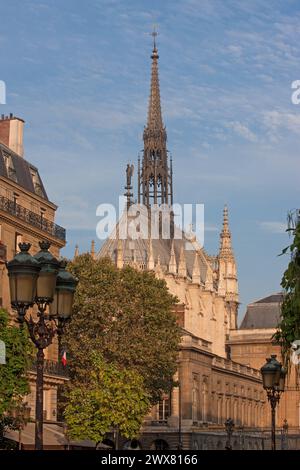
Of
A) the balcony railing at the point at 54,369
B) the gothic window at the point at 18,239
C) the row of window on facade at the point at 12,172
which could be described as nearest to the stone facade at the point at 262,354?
the balcony railing at the point at 54,369

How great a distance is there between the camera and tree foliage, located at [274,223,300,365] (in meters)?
23.4

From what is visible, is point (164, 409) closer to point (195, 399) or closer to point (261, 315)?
point (195, 399)

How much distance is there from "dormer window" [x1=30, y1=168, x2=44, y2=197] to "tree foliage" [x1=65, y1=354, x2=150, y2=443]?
1082cm

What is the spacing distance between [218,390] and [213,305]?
30.2 meters

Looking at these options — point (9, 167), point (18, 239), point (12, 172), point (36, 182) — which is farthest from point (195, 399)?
point (18, 239)

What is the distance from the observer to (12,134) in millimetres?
62500

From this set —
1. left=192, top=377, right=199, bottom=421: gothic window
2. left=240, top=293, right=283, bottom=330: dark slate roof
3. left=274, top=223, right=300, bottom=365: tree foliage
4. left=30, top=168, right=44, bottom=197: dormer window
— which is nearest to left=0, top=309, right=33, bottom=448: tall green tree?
left=30, top=168, right=44, bottom=197: dormer window

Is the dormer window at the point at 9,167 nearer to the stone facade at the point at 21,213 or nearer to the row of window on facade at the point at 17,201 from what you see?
the stone facade at the point at 21,213

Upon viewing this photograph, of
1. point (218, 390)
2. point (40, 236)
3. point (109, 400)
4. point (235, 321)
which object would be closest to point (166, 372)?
point (109, 400)

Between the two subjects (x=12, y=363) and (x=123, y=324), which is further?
(x=123, y=324)

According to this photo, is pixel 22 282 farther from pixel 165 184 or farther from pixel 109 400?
pixel 165 184

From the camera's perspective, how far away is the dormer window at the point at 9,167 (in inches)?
2268

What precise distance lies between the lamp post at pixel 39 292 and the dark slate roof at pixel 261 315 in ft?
449

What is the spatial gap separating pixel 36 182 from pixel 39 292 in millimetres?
41852
